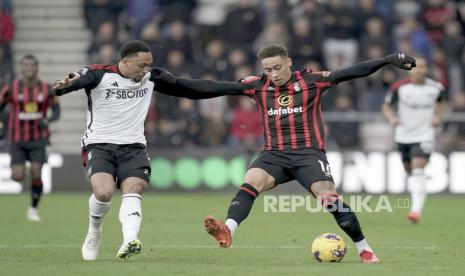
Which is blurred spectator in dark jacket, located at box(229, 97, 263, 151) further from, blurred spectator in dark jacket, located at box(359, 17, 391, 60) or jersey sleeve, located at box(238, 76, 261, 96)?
jersey sleeve, located at box(238, 76, 261, 96)

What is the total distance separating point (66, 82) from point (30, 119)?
653 cm

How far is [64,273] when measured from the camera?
962cm

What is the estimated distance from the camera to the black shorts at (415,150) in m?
16.2

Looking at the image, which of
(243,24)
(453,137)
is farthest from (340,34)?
(453,137)

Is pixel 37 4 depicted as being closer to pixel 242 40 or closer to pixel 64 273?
pixel 242 40

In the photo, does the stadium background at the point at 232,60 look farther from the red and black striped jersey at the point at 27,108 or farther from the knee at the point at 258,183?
the knee at the point at 258,183

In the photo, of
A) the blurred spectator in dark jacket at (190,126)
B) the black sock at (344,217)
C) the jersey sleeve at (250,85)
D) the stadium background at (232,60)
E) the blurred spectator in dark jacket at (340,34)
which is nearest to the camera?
the black sock at (344,217)

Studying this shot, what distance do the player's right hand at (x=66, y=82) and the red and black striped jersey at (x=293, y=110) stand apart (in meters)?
1.68

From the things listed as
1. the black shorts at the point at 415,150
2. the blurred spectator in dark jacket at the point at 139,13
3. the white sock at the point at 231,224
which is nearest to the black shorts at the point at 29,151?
the black shorts at the point at 415,150

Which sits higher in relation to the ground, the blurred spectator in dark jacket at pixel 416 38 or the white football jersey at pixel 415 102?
the blurred spectator in dark jacket at pixel 416 38

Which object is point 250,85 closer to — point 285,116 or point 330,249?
point 285,116

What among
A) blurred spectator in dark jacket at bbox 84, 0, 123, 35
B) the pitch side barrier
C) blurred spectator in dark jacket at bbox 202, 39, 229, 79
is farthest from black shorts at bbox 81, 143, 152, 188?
blurred spectator in dark jacket at bbox 84, 0, 123, 35

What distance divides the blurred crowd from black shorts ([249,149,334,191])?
10.5 m

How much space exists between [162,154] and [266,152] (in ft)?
34.7
